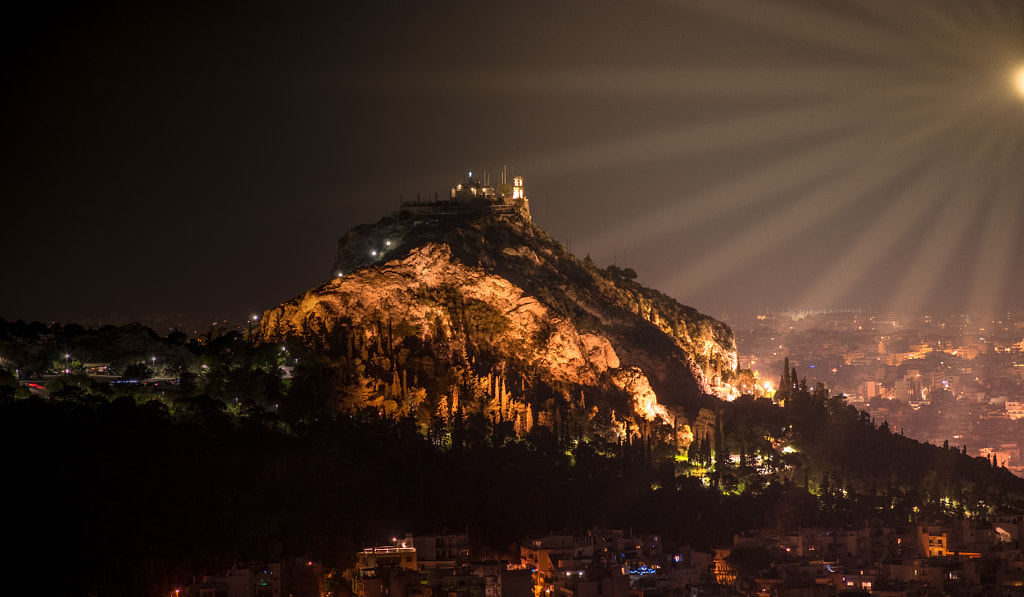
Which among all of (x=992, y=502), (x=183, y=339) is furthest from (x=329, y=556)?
(x=992, y=502)

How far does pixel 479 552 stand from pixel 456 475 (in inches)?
287

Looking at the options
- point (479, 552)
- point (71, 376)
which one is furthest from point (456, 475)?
point (71, 376)

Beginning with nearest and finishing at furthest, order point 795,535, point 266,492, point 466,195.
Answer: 1. point 266,492
2. point 795,535
3. point 466,195

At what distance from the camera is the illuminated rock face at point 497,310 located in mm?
87438

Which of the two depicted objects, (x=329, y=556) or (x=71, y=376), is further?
(x=71, y=376)

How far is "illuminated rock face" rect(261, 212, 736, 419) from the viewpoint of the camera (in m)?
87.4

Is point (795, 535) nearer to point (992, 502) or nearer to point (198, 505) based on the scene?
point (992, 502)

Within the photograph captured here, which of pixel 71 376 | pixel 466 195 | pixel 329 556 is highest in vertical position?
pixel 466 195

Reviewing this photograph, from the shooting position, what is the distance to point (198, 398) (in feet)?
249

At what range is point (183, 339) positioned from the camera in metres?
89.1

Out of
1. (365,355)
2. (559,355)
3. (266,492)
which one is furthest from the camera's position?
(559,355)

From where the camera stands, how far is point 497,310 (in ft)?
299

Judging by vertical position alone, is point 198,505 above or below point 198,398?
below

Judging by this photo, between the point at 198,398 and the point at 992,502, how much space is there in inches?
1744
